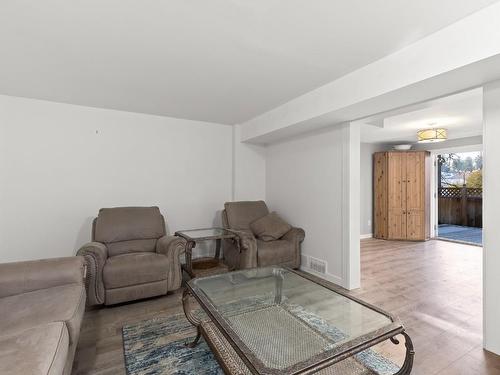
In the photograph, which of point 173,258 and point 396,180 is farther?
point 396,180

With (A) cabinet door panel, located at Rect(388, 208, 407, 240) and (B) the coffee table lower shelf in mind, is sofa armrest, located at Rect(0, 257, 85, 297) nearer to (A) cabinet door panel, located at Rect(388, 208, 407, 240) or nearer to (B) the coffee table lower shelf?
(B) the coffee table lower shelf

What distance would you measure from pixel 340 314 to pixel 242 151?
3.14 metres

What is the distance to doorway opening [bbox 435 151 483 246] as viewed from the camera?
25.9 feet

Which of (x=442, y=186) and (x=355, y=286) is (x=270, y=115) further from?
(x=442, y=186)

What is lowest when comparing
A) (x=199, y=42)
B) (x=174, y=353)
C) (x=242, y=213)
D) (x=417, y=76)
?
(x=174, y=353)

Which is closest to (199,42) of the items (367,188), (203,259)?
(203,259)

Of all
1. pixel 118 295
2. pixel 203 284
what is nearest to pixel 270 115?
pixel 203 284

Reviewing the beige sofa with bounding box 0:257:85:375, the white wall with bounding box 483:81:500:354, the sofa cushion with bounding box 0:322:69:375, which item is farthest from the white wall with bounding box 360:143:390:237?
the sofa cushion with bounding box 0:322:69:375

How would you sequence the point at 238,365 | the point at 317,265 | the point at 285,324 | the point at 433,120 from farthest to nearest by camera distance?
the point at 433,120 < the point at 317,265 < the point at 285,324 < the point at 238,365

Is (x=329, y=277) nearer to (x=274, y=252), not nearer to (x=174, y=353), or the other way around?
(x=274, y=252)

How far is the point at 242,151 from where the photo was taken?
4.51 m

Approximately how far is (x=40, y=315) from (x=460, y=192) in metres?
10.3

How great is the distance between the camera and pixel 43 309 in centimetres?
163

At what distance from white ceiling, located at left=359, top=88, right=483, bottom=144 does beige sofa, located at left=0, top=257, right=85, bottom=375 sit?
3.17 meters
